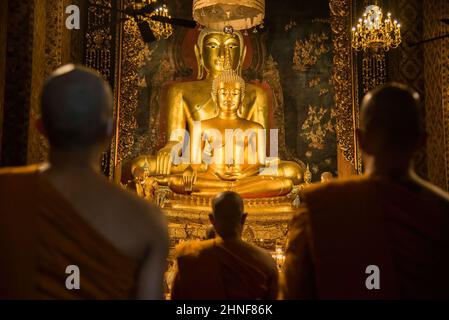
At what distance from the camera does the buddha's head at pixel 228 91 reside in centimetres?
901

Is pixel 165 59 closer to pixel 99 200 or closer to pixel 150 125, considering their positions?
pixel 150 125

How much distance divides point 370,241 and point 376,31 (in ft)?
18.0

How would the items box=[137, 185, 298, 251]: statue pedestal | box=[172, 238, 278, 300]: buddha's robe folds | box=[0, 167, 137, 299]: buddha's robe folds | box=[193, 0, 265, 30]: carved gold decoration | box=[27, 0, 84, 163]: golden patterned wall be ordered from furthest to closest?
box=[193, 0, 265, 30]: carved gold decoration, box=[137, 185, 298, 251]: statue pedestal, box=[27, 0, 84, 163]: golden patterned wall, box=[172, 238, 278, 300]: buddha's robe folds, box=[0, 167, 137, 299]: buddha's robe folds

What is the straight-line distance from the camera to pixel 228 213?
3043 mm

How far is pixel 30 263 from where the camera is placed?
177 cm

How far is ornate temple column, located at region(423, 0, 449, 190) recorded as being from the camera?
713cm

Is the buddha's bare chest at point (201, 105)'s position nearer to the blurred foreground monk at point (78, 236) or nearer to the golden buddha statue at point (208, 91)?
the golden buddha statue at point (208, 91)

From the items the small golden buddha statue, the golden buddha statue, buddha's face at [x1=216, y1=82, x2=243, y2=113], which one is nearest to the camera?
the small golden buddha statue

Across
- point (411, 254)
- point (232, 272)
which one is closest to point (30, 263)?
point (411, 254)

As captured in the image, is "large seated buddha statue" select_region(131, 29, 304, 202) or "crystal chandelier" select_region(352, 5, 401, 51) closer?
"crystal chandelier" select_region(352, 5, 401, 51)

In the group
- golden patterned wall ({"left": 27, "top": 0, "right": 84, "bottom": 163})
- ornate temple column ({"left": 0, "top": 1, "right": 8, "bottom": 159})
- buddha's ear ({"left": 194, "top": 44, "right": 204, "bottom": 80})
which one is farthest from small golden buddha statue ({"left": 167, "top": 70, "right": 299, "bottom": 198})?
ornate temple column ({"left": 0, "top": 1, "right": 8, "bottom": 159})

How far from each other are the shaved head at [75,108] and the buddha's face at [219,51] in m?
7.54

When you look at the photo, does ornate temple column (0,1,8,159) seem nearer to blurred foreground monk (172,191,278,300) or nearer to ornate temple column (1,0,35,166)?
ornate temple column (1,0,35,166)

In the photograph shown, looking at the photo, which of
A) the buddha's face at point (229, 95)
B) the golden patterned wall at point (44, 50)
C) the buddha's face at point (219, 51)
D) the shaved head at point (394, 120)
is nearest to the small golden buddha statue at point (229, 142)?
the buddha's face at point (229, 95)
